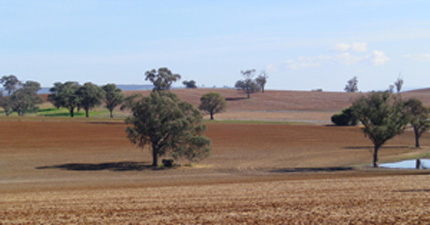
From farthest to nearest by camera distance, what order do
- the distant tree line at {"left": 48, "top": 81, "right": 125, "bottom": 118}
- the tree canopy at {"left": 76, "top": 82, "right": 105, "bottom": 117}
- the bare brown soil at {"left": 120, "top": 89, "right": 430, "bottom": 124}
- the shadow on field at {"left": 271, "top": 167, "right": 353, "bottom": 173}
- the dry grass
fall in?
the bare brown soil at {"left": 120, "top": 89, "right": 430, "bottom": 124}
the distant tree line at {"left": 48, "top": 81, "right": 125, "bottom": 118}
the tree canopy at {"left": 76, "top": 82, "right": 105, "bottom": 117}
the shadow on field at {"left": 271, "top": 167, "right": 353, "bottom": 173}
the dry grass

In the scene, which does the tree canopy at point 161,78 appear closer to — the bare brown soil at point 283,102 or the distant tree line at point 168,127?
the bare brown soil at point 283,102

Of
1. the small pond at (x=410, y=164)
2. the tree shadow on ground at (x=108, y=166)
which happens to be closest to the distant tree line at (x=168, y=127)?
the tree shadow on ground at (x=108, y=166)

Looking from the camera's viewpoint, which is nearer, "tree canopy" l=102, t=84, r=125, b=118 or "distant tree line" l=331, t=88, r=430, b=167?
"distant tree line" l=331, t=88, r=430, b=167

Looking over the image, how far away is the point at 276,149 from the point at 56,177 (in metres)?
27.7

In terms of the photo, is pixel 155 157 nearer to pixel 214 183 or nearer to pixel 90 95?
pixel 214 183

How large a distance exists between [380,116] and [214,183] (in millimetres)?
18758

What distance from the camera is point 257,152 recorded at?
4841cm

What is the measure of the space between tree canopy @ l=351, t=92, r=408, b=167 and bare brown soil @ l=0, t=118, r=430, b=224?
3470 mm

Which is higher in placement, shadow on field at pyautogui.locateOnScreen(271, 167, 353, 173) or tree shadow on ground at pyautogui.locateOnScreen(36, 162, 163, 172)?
tree shadow on ground at pyautogui.locateOnScreen(36, 162, 163, 172)

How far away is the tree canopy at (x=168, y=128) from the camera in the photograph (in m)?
38.7

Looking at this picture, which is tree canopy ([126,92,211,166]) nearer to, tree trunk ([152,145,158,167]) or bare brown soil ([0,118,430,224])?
tree trunk ([152,145,158,167])

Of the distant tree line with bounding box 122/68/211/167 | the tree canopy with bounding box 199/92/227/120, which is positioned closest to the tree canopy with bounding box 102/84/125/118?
the tree canopy with bounding box 199/92/227/120

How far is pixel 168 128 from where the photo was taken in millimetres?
38562

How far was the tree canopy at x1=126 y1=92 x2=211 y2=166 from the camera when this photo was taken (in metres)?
38.7
